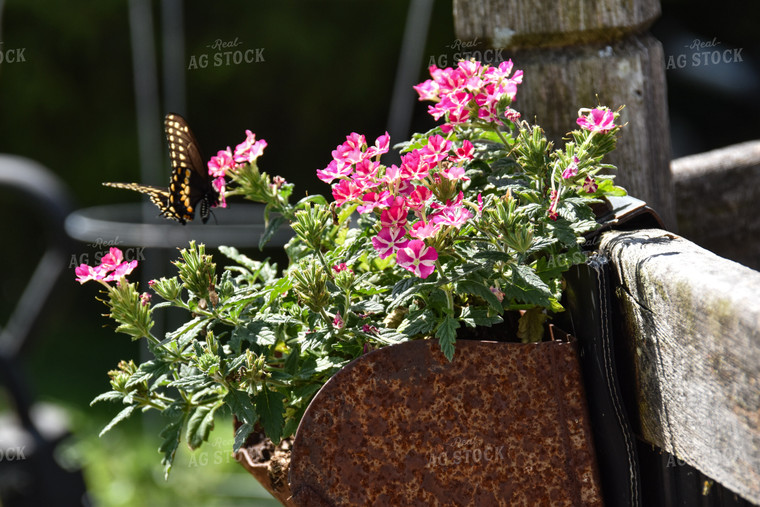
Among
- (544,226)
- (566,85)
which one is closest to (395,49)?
(566,85)

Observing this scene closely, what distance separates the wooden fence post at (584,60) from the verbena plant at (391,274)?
0.33 metres

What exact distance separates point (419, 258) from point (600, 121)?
31 centimetres

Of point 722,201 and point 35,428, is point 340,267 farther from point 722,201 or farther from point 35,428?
point 35,428

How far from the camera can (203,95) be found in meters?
6.98

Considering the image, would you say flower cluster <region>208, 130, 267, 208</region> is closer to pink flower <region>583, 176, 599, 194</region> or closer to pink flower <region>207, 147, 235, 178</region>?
pink flower <region>207, 147, 235, 178</region>

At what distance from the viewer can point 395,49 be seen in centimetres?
666

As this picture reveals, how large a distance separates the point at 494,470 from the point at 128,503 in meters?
3.35

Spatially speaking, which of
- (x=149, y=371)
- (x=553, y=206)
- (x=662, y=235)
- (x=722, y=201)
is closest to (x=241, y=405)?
(x=149, y=371)

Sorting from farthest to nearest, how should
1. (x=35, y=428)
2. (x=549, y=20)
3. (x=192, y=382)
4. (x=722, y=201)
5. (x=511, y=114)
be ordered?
(x=35, y=428) < (x=722, y=201) < (x=549, y=20) < (x=511, y=114) < (x=192, y=382)

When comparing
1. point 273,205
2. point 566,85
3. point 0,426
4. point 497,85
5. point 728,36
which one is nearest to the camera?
point 497,85

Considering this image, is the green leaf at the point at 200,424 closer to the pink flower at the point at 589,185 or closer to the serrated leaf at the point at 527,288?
the serrated leaf at the point at 527,288

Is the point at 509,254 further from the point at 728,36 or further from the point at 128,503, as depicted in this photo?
the point at 728,36

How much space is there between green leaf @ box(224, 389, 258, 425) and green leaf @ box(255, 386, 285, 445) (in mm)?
14

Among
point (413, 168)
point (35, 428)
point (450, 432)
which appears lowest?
point (35, 428)
